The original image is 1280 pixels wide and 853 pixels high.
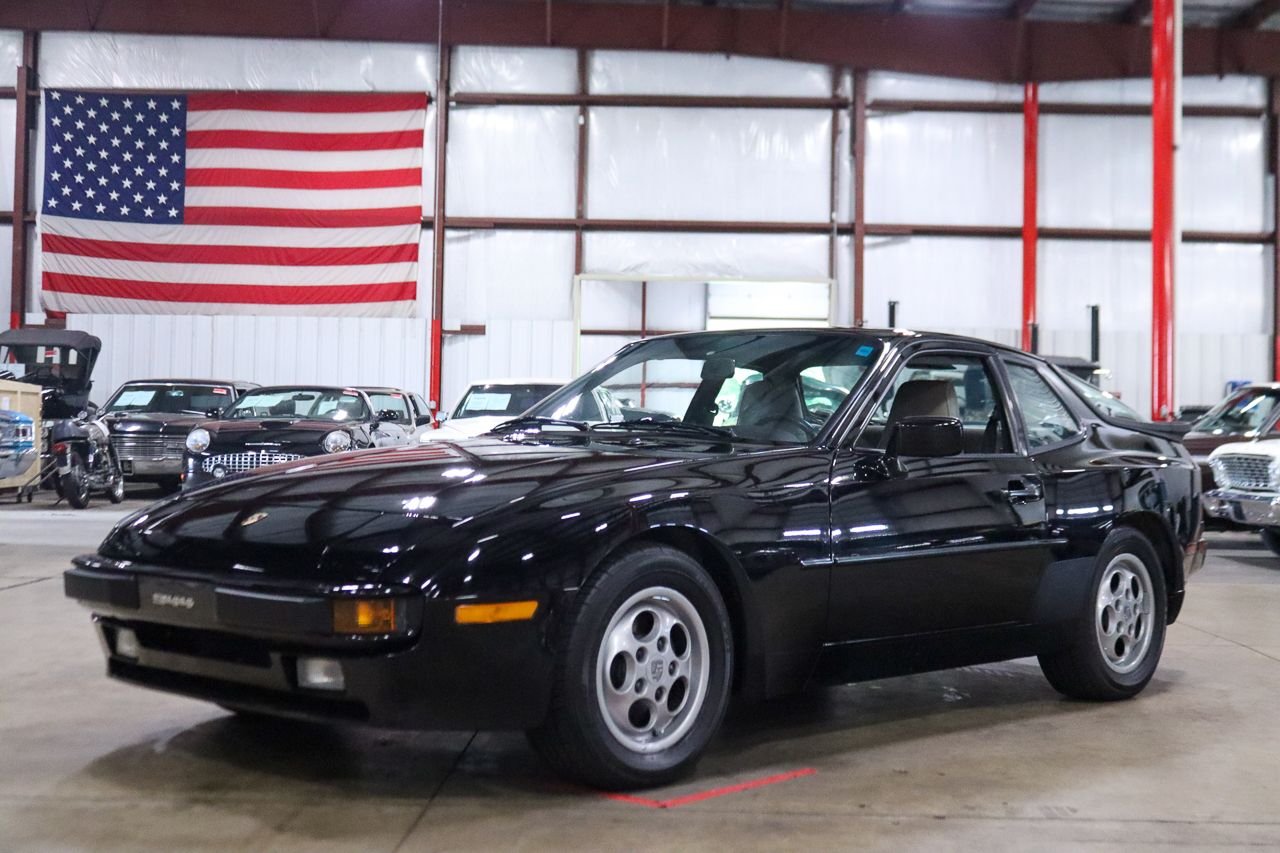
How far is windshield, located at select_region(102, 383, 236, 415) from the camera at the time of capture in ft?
50.9

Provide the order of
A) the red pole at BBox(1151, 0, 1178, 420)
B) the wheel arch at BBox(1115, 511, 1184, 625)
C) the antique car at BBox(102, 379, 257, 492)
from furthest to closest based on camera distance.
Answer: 1. the red pole at BBox(1151, 0, 1178, 420)
2. the antique car at BBox(102, 379, 257, 492)
3. the wheel arch at BBox(1115, 511, 1184, 625)

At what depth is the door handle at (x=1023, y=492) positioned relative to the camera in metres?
4.14

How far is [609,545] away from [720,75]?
19.0 metres

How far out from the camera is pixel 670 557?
321cm

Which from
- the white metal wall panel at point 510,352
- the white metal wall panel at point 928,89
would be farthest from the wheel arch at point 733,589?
the white metal wall panel at point 928,89

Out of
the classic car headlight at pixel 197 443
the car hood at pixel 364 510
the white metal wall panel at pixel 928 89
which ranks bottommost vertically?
the car hood at pixel 364 510

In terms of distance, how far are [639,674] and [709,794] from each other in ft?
1.16

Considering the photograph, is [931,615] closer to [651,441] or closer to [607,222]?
[651,441]

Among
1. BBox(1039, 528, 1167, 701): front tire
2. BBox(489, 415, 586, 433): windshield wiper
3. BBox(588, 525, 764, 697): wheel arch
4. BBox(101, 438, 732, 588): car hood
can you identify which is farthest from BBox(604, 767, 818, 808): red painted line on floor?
BBox(1039, 528, 1167, 701): front tire

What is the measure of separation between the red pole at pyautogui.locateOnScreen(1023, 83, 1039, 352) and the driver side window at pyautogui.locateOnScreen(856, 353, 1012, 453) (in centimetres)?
1696

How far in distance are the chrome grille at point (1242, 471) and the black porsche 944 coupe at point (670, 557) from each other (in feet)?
19.7

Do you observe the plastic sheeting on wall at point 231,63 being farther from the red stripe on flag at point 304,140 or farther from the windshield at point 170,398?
the windshield at point 170,398

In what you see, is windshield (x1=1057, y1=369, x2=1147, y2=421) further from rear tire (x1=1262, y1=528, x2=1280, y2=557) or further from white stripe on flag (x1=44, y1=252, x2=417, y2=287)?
white stripe on flag (x1=44, y1=252, x2=417, y2=287)

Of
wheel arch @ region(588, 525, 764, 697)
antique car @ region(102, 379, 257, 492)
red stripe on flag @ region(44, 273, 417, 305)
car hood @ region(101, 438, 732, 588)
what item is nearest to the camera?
car hood @ region(101, 438, 732, 588)
